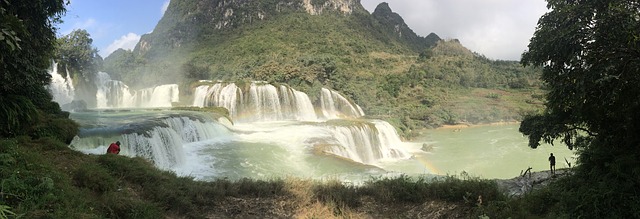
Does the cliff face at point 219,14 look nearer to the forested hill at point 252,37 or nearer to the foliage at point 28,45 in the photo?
the forested hill at point 252,37

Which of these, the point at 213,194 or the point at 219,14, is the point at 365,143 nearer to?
the point at 213,194

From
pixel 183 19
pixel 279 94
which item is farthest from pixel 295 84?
pixel 183 19

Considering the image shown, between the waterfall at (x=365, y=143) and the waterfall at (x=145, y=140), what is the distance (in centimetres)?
762

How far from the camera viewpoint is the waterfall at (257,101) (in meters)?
31.8

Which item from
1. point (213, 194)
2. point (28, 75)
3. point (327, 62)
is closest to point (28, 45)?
point (28, 75)

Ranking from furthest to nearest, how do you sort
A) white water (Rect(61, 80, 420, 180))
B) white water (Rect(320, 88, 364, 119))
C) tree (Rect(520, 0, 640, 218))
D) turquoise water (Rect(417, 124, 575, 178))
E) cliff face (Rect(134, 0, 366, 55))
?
1. cliff face (Rect(134, 0, 366, 55))
2. white water (Rect(320, 88, 364, 119))
3. turquoise water (Rect(417, 124, 575, 178))
4. white water (Rect(61, 80, 420, 180))
5. tree (Rect(520, 0, 640, 218))

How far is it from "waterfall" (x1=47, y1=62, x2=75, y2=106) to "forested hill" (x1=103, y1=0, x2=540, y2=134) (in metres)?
10.4

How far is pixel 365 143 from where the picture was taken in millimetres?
22656

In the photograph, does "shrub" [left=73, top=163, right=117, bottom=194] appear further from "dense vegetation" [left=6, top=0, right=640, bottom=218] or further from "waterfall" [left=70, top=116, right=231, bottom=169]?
"waterfall" [left=70, top=116, right=231, bottom=169]

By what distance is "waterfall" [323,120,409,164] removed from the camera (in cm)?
2111

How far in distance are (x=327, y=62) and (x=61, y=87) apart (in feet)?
98.4

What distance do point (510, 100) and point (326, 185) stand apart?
186ft

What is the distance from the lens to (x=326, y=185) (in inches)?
308

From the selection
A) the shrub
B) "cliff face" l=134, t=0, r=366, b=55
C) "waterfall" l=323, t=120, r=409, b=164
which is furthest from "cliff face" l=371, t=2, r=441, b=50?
the shrub
